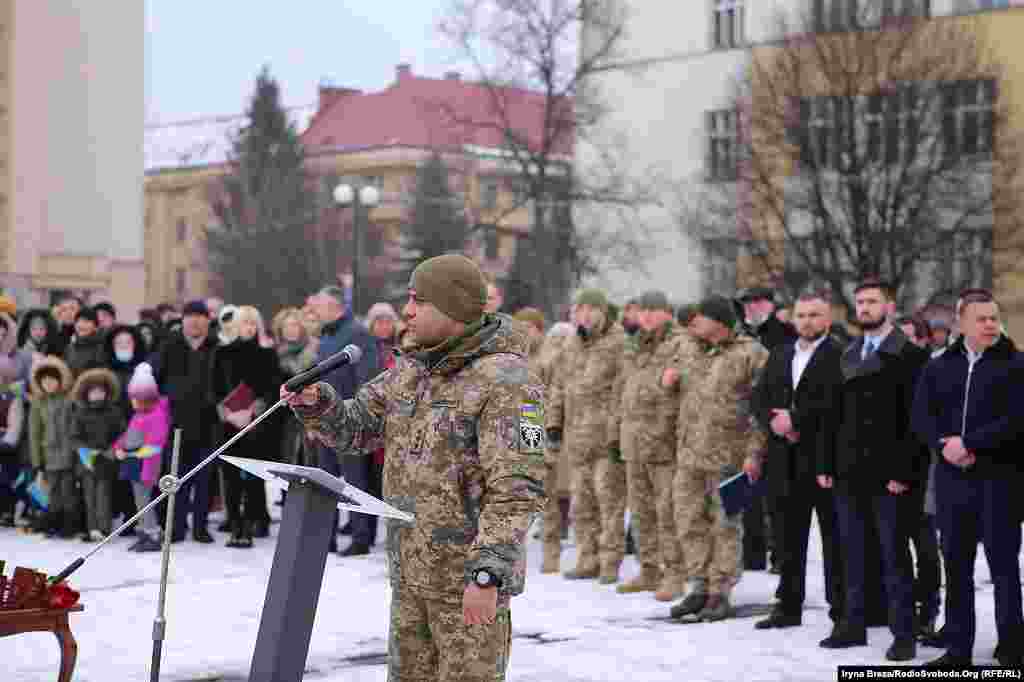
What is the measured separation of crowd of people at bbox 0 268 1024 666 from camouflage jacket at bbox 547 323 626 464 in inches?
0.7

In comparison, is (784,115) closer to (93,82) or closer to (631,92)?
(631,92)

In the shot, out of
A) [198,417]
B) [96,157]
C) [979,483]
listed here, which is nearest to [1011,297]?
[96,157]

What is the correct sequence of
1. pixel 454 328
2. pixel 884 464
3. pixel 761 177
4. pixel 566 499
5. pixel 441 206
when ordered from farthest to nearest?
pixel 441 206
pixel 761 177
pixel 566 499
pixel 884 464
pixel 454 328

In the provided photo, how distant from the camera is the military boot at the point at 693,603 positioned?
1052 centimetres

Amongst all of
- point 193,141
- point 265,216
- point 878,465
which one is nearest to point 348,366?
point 878,465

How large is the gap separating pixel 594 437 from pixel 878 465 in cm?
328

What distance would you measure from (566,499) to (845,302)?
19.9 meters

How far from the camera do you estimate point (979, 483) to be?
344 inches

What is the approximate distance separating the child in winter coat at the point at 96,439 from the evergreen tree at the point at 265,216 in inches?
1651

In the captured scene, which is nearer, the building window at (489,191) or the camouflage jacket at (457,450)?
the camouflage jacket at (457,450)

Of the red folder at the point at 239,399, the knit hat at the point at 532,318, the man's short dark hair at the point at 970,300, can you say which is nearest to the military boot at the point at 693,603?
the man's short dark hair at the point at 970,300

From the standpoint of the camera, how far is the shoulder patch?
204 inches

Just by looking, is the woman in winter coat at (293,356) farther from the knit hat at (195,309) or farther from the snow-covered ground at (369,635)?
the snow-covered ground at (369,635)

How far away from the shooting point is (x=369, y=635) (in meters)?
9.55
